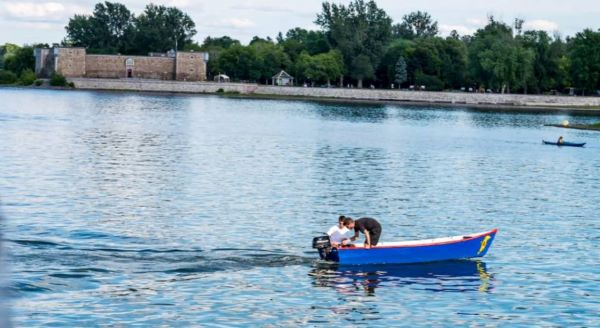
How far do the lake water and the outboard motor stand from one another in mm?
423

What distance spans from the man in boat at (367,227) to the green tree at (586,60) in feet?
555

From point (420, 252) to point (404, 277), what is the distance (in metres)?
1.78

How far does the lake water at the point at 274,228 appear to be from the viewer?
22797mm

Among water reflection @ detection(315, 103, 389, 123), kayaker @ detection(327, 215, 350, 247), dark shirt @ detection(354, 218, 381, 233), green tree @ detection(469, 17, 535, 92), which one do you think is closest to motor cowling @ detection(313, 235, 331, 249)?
kayaker @ detection(327, 215, 350, 247)

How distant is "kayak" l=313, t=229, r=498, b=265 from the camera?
91.3ft

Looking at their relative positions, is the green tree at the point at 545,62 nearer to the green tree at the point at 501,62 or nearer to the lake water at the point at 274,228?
the green tree at the point at 501,62

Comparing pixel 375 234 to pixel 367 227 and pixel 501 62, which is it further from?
pixel 501 62

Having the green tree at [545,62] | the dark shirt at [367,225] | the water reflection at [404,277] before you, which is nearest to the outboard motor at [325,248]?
the water reflection at [404,277]

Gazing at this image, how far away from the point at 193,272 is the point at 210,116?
107m

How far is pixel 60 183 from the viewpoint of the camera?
49.4 m

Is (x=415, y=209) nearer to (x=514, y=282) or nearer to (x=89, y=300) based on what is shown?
(x=514, y=282)

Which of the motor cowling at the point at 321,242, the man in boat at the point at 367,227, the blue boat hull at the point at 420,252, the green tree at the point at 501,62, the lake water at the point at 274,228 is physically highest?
the green tree at the point at 501,62

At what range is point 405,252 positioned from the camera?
28438 mm

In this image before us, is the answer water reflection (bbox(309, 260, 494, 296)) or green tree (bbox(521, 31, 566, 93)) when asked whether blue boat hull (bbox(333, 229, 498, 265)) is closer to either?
water reflection (bbox(309, 260, 494, 296))
